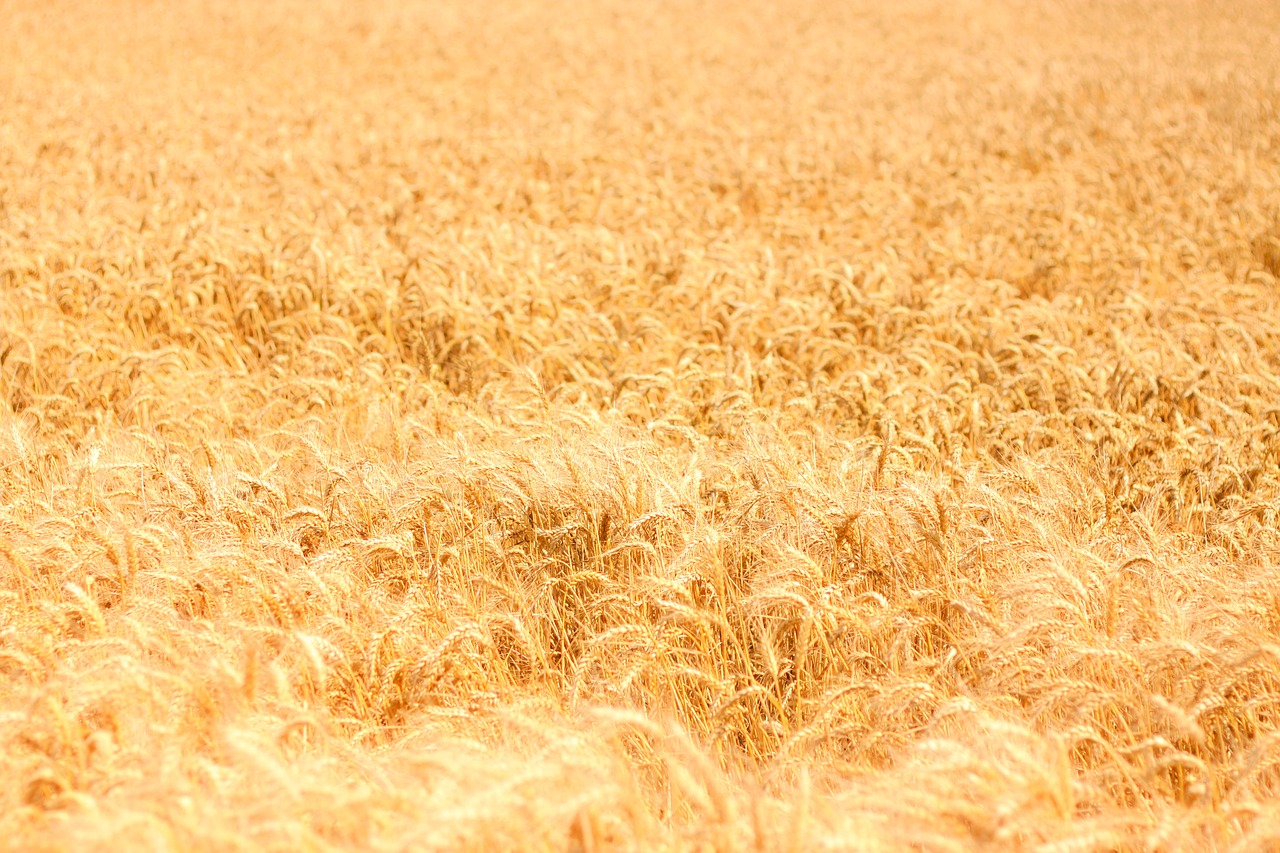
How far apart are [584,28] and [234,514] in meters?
19.0

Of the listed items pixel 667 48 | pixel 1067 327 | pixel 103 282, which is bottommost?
pixel 1067 327

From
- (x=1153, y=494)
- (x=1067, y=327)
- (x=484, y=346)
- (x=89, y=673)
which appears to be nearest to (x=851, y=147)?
(x=1067, y=327)

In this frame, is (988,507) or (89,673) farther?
(988,507)

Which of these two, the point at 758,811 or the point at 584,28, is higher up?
the point at 584,28

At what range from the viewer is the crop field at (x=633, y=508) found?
1692 millimetres

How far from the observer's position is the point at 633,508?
2846 millimetres

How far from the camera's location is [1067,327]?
5.08 m

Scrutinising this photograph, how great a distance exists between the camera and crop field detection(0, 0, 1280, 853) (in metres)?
1.69

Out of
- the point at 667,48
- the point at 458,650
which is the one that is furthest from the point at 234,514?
the point at 667,48

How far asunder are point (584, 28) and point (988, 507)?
19.1m

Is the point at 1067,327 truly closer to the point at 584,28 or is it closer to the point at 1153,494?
the point at 1153,494

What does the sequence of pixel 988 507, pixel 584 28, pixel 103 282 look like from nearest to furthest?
pixel 988 507 < pixel 103 282 < pixel 584 28

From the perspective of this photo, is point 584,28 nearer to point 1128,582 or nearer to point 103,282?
point 103,282

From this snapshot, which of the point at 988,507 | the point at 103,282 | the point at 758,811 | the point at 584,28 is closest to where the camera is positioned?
the point at 758,811
